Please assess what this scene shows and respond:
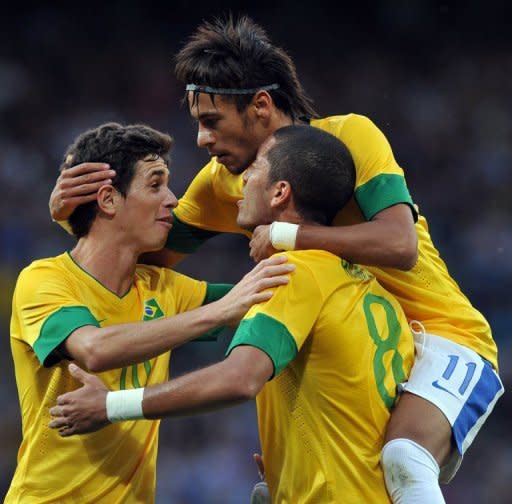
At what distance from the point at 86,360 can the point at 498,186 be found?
254 inches

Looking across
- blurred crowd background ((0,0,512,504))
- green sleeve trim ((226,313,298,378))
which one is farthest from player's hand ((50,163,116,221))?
blurred crowd background ((0,0,512,504))

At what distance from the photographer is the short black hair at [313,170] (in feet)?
10.9

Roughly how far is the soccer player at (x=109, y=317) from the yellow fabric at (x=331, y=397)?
0.16 m

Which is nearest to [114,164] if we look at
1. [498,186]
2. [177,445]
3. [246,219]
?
[246,219]

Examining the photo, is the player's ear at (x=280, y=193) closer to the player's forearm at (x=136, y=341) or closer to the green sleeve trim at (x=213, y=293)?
the player's forearm at (x=136, y=341)

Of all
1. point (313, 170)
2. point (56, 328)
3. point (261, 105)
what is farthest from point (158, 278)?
point (313, 170)

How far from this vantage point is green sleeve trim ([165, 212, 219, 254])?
4.63 m

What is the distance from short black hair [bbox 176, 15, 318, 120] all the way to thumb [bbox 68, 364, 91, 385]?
135 centimetres

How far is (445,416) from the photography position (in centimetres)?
344

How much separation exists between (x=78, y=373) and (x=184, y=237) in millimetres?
1436

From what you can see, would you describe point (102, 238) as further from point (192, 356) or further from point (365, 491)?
point (192, 356)

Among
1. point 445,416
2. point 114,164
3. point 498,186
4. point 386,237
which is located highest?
point 498,186

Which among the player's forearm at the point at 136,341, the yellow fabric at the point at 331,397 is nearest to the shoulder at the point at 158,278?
the player's forearm at the point at 136,341

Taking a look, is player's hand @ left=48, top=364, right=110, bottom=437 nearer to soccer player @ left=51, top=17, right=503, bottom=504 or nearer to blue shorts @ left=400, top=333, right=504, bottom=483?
soccer player @ left=51, top=17, right=503, bottom=504
